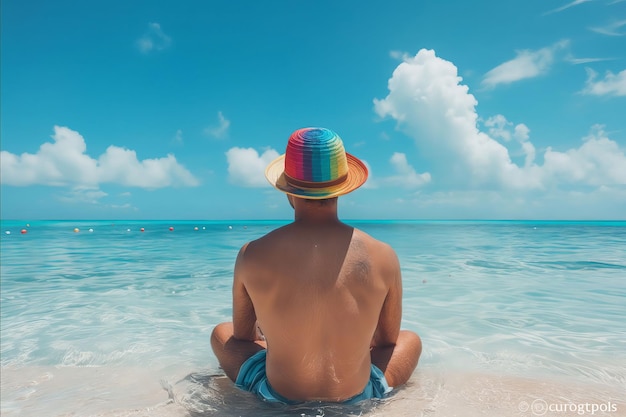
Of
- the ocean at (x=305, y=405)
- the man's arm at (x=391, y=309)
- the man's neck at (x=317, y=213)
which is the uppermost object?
the man's neck at (x=317, y=213)

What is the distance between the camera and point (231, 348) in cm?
262

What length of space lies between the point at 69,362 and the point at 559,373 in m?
4.50

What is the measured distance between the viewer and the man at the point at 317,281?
196 centimetres

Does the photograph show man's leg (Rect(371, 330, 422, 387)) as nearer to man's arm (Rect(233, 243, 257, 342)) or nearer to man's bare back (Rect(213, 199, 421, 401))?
man's bare back (Rect(213, 199, 421, 401))

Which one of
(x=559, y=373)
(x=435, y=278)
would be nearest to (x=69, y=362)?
(x=559, y=373)

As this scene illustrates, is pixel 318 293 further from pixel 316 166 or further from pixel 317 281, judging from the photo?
pixel 316 166

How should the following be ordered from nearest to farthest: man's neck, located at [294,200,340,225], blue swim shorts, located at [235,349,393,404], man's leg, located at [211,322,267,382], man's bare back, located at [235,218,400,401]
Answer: man's bare back, located at [235,218,400,401] → man's neck, located at [294,200,340,225] → blue swim shorts, located at [235,349,393,404] → man's leg, located at [211,322,267,382]

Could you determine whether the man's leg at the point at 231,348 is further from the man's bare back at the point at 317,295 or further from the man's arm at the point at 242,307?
the man's bare back at the point at 317,295

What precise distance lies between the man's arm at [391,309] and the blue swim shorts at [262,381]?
196 millimetres

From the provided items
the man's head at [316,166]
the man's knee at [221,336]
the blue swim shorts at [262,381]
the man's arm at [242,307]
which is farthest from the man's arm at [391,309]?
the man's knee at [221,336]

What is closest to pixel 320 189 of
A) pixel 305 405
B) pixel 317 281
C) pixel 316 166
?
pixel 316 166

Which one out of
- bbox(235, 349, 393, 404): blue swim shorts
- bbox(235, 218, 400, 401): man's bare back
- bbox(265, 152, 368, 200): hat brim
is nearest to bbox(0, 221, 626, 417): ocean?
bbox(235, 349, 393, 404): blue swim shorts

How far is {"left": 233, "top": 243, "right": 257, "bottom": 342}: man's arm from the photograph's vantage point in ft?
6.92

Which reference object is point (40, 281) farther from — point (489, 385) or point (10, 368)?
point (489, 385)
